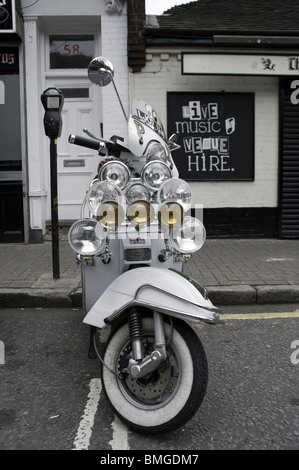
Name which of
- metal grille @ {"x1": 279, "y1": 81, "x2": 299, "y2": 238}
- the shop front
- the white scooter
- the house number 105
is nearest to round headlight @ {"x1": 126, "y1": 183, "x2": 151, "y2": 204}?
the white scooter

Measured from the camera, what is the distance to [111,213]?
262 cm

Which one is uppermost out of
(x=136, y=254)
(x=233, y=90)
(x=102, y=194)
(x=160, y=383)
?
(x=233, y=90)

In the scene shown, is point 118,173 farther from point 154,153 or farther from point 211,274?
point 211,274

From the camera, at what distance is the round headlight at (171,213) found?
2578 millimetres

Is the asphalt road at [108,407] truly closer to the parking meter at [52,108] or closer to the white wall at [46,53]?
the parking meter at [52,108]

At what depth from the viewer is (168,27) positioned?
7410 mm

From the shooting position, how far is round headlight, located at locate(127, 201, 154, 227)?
263 cm

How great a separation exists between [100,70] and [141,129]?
1.87ft

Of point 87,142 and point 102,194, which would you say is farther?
point 87,142

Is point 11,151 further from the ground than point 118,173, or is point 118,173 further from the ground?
point 11,151

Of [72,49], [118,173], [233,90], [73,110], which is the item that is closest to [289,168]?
[233,90]

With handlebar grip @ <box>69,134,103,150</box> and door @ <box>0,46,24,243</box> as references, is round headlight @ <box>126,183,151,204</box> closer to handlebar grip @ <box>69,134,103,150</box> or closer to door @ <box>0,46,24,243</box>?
handlebar grip @ <box>69,134,103,150</box>

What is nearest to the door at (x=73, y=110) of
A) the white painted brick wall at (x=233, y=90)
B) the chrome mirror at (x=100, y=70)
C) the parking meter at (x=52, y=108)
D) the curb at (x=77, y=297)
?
the white painted brick wall at (x=233, y=90)

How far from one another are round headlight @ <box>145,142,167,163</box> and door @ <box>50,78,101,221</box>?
4.91m
